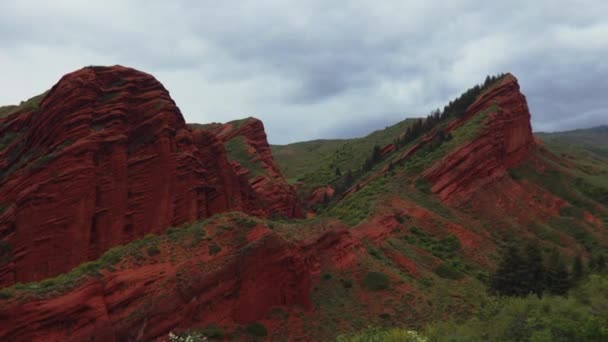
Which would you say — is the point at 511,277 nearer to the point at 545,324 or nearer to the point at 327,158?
the point at 545,324

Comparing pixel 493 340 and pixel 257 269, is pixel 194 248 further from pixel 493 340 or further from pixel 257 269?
pixel 493 340

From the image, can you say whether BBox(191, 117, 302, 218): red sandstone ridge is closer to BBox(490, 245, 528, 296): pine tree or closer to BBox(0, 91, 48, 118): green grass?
BBox(0, 91, 48, 118): green grass

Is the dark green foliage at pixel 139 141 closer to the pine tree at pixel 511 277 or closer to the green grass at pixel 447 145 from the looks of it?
the pine tree at pixel 511 277

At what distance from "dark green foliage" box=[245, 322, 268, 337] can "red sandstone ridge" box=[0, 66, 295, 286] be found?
1338 centimetres

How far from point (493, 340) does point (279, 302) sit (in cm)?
1378

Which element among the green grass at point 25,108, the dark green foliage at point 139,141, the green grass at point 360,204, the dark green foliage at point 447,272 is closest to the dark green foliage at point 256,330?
the dark green foliage at point 139,141

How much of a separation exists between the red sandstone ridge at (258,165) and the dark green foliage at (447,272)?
23533 mm

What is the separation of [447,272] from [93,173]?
3047 cm

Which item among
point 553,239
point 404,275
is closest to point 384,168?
point 553,239

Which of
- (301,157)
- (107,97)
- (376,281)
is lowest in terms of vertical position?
(376,281)

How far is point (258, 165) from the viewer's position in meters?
71.9

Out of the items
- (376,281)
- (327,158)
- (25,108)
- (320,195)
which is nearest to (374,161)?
(320,195)

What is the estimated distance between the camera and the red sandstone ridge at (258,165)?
218 feet

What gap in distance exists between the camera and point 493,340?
2012 centimetres
